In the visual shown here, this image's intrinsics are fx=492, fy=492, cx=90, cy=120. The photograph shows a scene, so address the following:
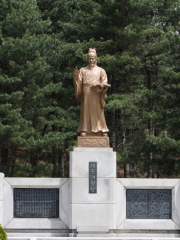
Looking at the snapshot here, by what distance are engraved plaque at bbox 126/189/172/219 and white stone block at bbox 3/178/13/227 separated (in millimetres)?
2713

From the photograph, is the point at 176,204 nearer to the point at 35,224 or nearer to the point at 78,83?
the point at 35,224

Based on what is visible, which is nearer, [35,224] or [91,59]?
[35,224]

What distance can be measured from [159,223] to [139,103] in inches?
387

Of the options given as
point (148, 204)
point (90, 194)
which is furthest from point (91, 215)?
point (148, 204)

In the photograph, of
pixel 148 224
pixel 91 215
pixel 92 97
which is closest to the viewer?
pixel 91 215

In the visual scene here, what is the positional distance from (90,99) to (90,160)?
1.46 m

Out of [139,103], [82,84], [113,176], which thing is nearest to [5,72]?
[139,103]

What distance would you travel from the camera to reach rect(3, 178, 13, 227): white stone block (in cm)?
1139

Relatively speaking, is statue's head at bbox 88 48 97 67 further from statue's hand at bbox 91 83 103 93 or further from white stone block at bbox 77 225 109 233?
white stone block at bbox 77 225 109 233

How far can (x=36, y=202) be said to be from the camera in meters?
11.5

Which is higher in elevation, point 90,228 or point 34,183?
point 34,183

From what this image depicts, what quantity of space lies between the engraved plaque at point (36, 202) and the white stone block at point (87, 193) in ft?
1.70

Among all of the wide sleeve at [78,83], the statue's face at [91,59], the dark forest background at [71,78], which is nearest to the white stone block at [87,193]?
the wide sleeve at [78,83]

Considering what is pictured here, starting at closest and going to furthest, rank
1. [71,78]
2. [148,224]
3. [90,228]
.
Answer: [90,228] < [148,224] < [71,78]
